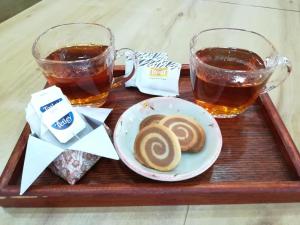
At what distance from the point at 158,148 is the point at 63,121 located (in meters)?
0.14

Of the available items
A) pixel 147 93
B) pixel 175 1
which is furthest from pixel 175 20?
pixel 147 93

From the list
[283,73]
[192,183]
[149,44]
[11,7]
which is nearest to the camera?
[192,183]

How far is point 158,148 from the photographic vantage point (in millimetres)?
452

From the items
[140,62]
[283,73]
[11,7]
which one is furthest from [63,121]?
[11,7]

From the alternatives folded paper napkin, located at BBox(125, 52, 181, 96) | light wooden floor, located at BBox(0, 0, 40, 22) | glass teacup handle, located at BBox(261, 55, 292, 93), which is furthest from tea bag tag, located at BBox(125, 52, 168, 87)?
light wooden floor, located at BBox(0, 0, 40, 22)

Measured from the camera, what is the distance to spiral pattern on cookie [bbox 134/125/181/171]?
1.45 feet

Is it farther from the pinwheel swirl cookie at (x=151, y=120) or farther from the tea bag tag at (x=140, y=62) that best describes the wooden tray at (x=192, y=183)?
the tea bag tag at (x=140, y=62)

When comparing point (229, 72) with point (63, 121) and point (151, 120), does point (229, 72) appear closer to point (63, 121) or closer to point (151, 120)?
point (151, 120)

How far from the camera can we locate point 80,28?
682 mm

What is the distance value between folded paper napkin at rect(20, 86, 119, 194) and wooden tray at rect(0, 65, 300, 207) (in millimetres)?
19

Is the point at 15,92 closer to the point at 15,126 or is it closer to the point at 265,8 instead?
the point at 15,126

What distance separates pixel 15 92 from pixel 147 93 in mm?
273

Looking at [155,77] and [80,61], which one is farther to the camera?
[155,77]

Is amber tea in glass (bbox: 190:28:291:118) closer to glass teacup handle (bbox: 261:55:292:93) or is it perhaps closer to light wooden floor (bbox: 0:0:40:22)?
glass teacup handle (bbox: 261:55:292:93)
